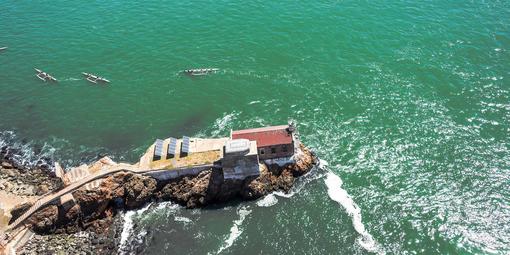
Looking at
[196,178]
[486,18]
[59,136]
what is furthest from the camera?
[486,18]

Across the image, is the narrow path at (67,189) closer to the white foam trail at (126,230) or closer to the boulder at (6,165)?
the white foam trail at (126,230)

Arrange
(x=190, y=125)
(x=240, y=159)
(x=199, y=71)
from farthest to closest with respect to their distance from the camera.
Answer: (x=199, y=71), (x=190, y=125), (x=240, y=159)

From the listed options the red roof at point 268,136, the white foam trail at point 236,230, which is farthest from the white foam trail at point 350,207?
the white foam trail at point 236,230

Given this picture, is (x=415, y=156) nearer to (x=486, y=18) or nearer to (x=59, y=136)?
(x=486, y=18)

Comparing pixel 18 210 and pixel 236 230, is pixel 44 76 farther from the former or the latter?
pixel 236 230

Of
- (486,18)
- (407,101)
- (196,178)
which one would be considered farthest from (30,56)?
(486,18)

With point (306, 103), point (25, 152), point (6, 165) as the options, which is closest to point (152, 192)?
point (6, 165)

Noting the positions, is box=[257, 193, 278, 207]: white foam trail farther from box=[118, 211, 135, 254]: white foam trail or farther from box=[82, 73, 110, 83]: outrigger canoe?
box=[82, 73, 110, 83]: outrigger canoe

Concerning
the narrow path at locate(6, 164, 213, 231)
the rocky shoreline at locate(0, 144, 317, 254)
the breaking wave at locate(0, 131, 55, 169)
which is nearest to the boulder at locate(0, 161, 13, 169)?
the breaking wave at locate(0, 131, 55, 169)
